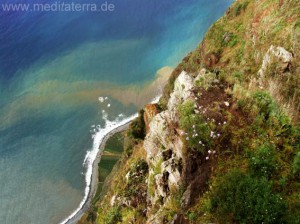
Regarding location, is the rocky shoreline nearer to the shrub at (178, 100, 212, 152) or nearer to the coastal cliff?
the coastal cliff

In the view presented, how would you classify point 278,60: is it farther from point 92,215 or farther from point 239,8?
point 92,215

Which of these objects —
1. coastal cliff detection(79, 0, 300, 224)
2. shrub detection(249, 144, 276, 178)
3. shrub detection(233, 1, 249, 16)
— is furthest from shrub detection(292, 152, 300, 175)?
shrub detection(233, 1, 249, 16)

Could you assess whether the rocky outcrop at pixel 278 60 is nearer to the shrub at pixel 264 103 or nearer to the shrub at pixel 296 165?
the shrub at pixel 264 103

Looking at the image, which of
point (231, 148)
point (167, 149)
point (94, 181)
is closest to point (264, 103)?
point (231, 148)

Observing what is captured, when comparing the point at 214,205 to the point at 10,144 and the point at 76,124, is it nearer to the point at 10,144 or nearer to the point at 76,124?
the point at 76,124

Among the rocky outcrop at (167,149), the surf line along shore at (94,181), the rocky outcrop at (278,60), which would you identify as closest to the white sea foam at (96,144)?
the surf line along shore at (94,181)
